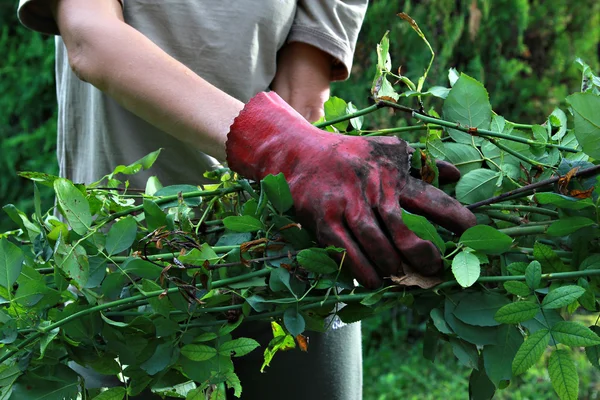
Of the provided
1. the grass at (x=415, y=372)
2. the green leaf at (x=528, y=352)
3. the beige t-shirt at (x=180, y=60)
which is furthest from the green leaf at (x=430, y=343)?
the grass at (x=415, y=372)

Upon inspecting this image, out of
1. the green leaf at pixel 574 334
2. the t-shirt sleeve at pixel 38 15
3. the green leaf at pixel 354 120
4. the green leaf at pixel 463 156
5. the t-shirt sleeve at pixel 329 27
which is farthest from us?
the t-shirt sleeve at pixel 329 27

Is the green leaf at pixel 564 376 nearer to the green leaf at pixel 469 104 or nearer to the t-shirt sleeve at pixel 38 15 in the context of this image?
the green leaf at pixel 469 104

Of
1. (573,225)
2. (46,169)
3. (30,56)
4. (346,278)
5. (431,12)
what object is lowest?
(46,169)

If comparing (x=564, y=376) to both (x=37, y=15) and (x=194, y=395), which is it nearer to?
(x=194, y=395)

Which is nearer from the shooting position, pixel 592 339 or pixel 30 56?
pixel 592 339

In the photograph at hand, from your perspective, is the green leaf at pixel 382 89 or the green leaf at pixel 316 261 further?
the green leaf at pixel 382 89

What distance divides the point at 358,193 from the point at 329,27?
→ 720mm

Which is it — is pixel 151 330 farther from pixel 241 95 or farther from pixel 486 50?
pixel 486 50

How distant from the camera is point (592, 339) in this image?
0.76m

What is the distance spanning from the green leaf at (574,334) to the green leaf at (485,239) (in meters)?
0.11

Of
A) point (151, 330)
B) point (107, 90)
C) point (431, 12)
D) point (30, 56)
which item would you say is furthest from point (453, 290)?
point (30, 56)

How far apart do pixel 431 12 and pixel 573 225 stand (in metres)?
3.50

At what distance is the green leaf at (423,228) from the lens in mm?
827

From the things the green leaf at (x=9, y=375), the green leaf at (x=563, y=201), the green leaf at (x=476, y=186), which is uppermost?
the green leaf at (x=563, y=201)
